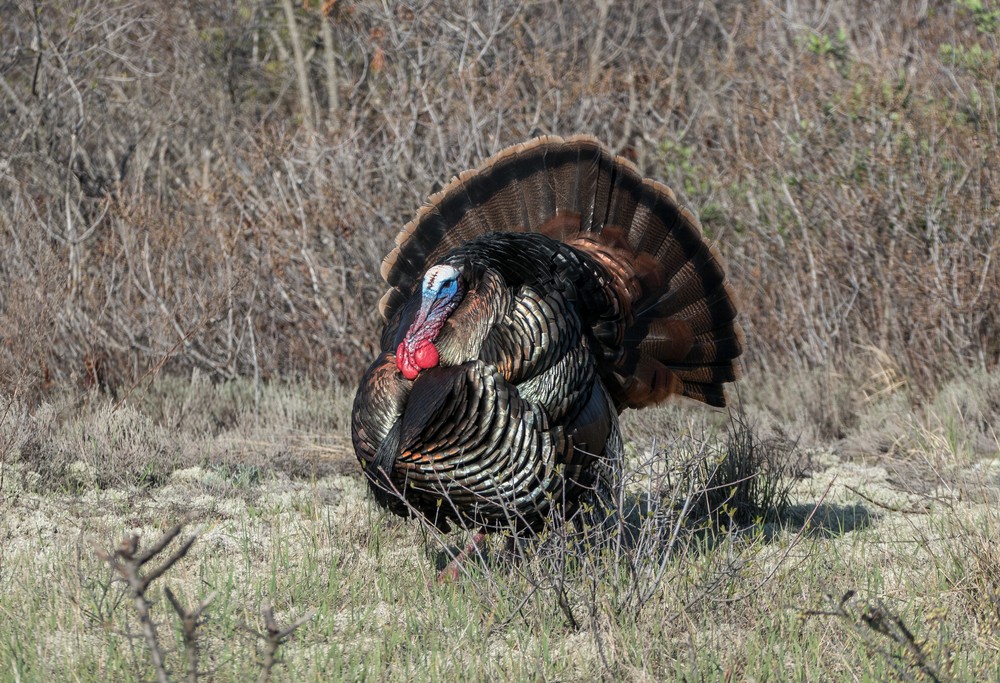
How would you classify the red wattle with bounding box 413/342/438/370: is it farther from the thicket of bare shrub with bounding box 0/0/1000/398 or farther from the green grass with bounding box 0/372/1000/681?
the thicket of bare shrub with bounding box 0/0/1000/398

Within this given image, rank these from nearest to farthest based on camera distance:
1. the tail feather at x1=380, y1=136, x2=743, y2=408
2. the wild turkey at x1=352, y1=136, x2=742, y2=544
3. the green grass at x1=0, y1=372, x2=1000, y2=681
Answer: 1. the green grass at x1=0, y1=372, x2=1000, y2=681
2. the wild turkey at x1=352, y1=136, x2=742, y2=544
3. the tail feather at x1=380, y1=136, x2=743, y2=408

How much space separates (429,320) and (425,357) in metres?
0.14

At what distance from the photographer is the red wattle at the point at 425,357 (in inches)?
140

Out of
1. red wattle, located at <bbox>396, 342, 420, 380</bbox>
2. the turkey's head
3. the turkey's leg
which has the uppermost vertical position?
the turkey's head

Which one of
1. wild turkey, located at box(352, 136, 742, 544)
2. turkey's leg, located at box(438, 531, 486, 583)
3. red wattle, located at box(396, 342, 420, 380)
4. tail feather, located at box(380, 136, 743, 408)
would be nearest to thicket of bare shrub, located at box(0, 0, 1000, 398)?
tail feather, located at box(380, 136, 743, 408)

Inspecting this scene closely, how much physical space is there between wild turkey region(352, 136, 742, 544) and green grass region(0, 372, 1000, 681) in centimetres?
27

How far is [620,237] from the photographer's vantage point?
475 centimetres

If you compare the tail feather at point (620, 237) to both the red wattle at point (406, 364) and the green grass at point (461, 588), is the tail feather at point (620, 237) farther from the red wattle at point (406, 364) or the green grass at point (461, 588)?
the red wattle at point (406, 364)

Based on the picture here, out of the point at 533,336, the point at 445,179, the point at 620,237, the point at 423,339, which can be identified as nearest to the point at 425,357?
the point at 423,339

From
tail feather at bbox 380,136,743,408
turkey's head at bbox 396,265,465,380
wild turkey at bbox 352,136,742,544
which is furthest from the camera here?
tail feather at bbox 380,136,743,408

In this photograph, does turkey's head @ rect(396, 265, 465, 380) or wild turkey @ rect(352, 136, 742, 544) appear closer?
wild turkey @ rect(352, 136, 742, 544)

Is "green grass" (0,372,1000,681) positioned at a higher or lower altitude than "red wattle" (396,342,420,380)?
lower

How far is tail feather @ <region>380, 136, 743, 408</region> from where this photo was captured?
4.69 meters

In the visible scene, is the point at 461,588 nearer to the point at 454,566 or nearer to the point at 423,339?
the point at 454,566
